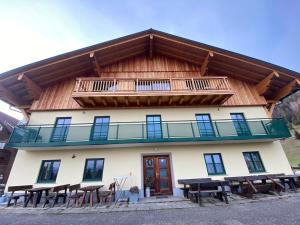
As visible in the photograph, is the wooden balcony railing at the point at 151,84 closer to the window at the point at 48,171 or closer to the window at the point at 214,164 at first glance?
the window at the point at 214,164

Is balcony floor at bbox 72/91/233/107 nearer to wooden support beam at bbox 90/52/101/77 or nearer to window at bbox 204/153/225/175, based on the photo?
wooden support beam at bbox 90/52/101/77

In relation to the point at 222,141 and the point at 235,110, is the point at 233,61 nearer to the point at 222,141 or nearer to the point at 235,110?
the point at 235,110

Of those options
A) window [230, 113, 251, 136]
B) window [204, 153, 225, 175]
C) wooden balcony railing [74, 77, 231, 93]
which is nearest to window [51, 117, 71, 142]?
wooden balcony railing [74, 77, 231, 93]

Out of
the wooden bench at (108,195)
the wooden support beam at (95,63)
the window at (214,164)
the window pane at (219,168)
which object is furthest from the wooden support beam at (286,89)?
the wooden support beam at (95,63)

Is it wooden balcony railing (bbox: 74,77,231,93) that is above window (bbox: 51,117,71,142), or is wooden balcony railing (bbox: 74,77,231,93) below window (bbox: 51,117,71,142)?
above

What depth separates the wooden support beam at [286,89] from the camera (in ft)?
35.3

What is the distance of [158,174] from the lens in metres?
9.13

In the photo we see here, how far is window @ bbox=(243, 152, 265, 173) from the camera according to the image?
934 centimetres

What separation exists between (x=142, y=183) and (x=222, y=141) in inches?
224

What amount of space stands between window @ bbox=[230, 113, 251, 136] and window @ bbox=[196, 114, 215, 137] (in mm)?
1685

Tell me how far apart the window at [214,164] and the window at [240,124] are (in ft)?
7.83

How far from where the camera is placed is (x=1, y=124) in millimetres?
15125

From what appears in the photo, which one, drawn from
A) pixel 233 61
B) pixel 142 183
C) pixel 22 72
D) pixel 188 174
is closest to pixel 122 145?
pixel 142 183

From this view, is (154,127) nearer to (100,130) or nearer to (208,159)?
(100,130)
